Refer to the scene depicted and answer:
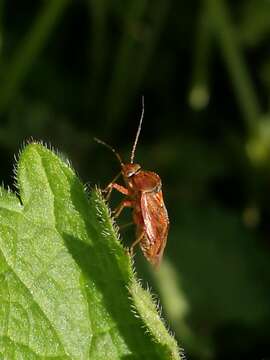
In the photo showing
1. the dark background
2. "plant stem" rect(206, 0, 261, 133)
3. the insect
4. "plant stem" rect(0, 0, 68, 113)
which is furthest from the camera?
"plant stem" rect(206, 0, 261, 133)

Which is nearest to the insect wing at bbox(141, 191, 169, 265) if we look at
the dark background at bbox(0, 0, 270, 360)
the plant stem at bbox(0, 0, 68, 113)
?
the dark background at bbox(0, 0, 270, 360)

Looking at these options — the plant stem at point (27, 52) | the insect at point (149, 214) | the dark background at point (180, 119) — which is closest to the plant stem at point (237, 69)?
the dark background at point (180, 119)

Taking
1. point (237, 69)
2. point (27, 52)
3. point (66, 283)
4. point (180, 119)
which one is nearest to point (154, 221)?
point (66, 283)

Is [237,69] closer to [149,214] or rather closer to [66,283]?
[149,214]

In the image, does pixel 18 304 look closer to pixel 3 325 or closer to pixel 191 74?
pixel 3 325

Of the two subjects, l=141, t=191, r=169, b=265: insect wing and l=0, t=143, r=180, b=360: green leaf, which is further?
l=141, t=191, r=169, b=265: insect wing

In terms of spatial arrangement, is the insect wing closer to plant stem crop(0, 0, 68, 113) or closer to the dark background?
the dark background

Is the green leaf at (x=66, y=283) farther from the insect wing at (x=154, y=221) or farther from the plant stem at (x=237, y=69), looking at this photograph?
the plant stem at (x=237, y=69)
